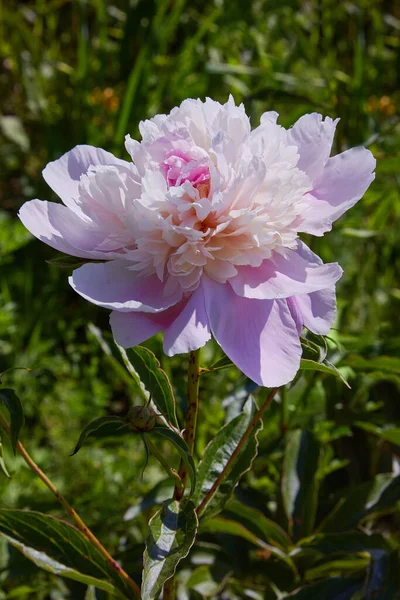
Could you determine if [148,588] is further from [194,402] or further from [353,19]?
[353,19]

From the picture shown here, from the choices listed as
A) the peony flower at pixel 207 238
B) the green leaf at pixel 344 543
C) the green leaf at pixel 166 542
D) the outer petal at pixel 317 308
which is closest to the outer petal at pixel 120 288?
the peony flower at pixel 207 238

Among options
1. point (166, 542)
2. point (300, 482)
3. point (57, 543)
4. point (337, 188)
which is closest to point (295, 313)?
point (337, 188)

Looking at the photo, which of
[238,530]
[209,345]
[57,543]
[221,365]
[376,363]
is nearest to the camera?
[221,365]

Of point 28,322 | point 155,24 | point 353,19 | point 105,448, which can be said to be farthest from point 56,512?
point 353,19

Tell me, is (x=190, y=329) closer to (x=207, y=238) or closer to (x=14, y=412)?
(x=207, y=238)

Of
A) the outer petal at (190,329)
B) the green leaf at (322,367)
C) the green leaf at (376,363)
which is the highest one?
the outer petal at (190,329)

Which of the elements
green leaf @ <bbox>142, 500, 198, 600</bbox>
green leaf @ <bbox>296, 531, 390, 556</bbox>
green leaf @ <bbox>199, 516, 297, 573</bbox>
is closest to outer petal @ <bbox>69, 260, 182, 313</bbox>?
green leaf @ <bbox>142, 500, 198, 600</bbox>

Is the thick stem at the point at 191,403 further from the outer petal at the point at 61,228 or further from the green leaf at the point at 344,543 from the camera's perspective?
the green leaf at the point at 344,543
